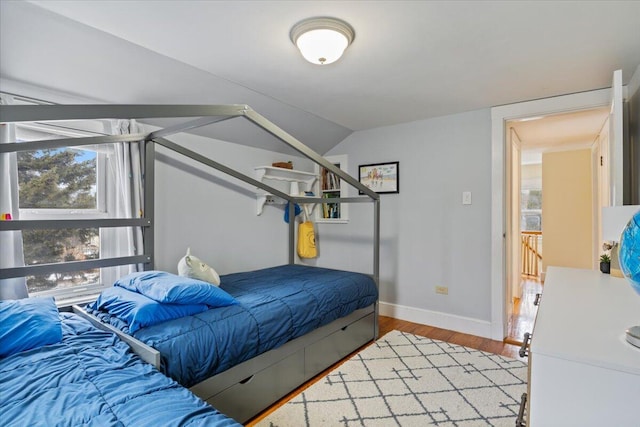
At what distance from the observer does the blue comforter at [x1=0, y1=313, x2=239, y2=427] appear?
3.16 feet

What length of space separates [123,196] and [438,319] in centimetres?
307

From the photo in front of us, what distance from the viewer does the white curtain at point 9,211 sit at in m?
1.87

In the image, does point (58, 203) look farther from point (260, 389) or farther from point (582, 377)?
point (582, 377)

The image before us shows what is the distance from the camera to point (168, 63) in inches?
83.4

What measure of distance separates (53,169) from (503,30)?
9.49 ft

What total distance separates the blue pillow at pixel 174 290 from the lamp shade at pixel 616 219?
1975 mm

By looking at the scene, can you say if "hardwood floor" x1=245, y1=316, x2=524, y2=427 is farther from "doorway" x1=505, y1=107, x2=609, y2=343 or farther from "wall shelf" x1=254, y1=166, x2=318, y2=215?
"wall shelf" x1=254, y1=166, x2=318, y2=215

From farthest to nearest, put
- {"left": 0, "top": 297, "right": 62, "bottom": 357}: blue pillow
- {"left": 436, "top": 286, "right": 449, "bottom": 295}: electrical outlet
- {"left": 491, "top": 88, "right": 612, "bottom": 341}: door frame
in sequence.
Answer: {"left": 436, "top": 286, "right": 449, "bottom": 295}: electrical outlet
{"left": 491, "top": 88, "right": 612, "bottom": 341}: door frame
{"left": 0, "top": 297, "right": 62, "bottom": 357}: blue pillow

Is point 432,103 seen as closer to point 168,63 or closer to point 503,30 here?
point 503,30

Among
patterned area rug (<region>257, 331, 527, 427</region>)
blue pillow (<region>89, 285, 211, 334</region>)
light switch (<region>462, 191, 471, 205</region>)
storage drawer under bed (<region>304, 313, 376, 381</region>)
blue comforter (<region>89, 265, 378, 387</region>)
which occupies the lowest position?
patterned area rug (<region>257, 331, 527, 427</region>)

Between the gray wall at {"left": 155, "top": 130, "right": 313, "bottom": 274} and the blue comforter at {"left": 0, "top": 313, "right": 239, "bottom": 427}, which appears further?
the gray wall at {"left": 155, "top": 130, "right": 313, "bottom": 274}

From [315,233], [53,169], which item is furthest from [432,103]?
[53,169]

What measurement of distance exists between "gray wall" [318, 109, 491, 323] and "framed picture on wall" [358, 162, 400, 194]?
65 mm

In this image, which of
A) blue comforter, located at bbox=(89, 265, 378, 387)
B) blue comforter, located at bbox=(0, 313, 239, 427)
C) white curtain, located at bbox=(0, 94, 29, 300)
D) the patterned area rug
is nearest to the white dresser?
blue comforter, located at bbox=(0, 313, 239, 427)
